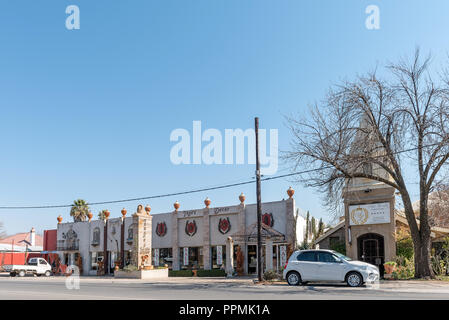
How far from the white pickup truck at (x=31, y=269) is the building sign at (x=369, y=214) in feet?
88.1

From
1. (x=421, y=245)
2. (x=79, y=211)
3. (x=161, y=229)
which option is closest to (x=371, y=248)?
(x=421, y=245)

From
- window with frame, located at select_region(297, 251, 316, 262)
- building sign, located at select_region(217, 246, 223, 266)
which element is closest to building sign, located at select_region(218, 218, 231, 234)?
building sign, located at select_region(217, 246, 223, 266)

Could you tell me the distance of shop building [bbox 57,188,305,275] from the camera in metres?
32.5

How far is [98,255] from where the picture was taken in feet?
147

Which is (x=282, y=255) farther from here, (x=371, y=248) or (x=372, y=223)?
(x=372, y=223)

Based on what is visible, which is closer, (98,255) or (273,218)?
(273,218)

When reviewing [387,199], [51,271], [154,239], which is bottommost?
[51,271]

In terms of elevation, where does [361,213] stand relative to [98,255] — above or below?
above

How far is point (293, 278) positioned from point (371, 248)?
884cm

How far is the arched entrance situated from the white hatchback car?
7.78 metres

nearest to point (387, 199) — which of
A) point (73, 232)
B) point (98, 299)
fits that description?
point (98, 299)

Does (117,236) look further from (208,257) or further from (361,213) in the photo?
(361,213)

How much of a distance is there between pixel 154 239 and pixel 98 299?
26.8 meters
